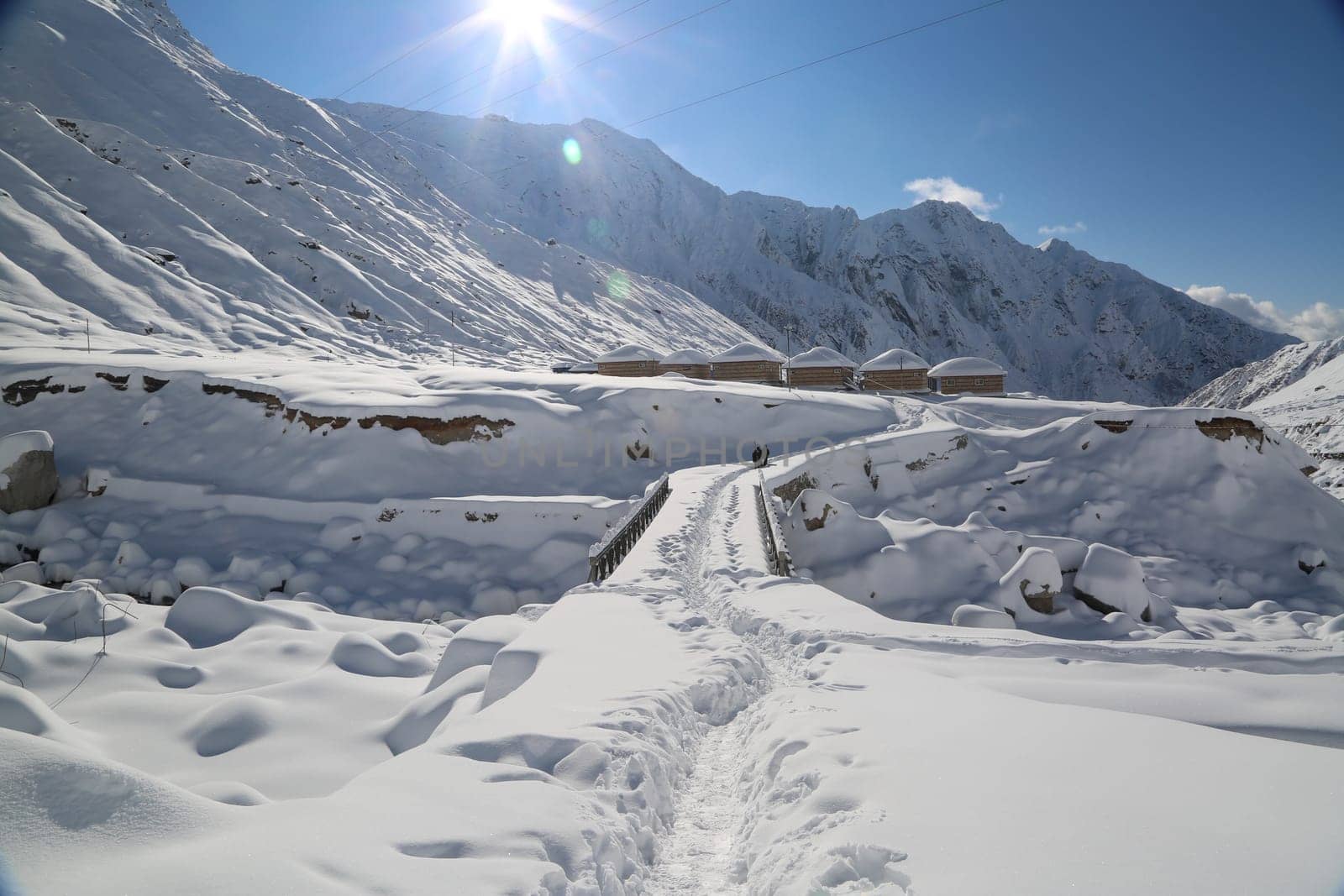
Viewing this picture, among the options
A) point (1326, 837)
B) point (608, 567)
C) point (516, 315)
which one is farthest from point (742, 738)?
point (516, 315)

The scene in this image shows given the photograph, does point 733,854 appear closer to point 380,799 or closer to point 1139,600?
point 380,799

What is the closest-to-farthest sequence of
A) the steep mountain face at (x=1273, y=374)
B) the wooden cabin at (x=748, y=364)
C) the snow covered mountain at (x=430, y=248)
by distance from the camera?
the snow covered mountain at (x=430, y=248)
the wooden cabin at (x=748, y=364)
the steep mountain face at (x=1273, y=374)

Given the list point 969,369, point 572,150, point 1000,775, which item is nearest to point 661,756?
point 1000,775

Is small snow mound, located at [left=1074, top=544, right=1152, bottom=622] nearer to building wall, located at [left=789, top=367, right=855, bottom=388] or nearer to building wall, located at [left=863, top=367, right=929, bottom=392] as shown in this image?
building wall, located at [left=789, top=367, right=855, bottom=388]

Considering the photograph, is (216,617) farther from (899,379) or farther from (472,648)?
(899,379)

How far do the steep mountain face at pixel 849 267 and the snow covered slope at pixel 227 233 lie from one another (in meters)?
20.8

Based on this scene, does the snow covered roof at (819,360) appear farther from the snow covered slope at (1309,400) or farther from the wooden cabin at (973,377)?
the snow covered slope at (1309,400)

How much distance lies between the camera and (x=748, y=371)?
33.8 metres

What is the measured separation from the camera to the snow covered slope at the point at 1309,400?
94.1ft

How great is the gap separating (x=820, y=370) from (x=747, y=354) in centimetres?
421

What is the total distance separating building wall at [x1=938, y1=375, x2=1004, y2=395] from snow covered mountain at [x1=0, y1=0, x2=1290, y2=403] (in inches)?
1075

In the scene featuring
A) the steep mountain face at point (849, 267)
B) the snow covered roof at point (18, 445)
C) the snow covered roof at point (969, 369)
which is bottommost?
the snow covered roof at point (18, 445)

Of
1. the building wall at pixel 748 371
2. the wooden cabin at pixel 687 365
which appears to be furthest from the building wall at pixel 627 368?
the building wall at pixel 748 371

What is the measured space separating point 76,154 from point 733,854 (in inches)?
2024
